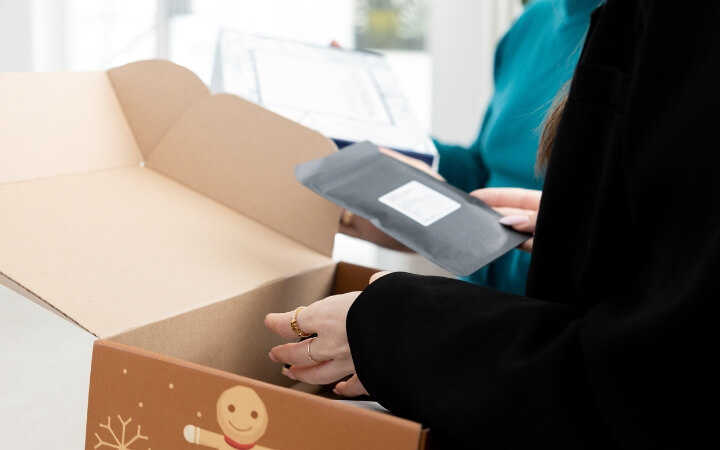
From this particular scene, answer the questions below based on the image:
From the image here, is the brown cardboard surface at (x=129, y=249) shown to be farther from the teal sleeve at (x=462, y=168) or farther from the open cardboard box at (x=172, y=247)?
the teal sleeve at (x=462, y=168)

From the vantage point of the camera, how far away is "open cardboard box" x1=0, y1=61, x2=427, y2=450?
454 millimetres

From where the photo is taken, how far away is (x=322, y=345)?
545 millimetres

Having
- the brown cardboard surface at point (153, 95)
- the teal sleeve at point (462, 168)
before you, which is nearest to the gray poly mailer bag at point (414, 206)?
the brown cardboard surface at point (153, 95)

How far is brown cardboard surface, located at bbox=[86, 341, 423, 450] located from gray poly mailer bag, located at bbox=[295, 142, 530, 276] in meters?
0.22

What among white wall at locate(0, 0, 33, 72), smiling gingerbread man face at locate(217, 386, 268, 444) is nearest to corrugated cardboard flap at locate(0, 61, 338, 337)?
smiling gingerbread man face at locate(217, 386, 268, 444)

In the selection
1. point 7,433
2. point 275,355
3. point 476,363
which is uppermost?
point 476,363

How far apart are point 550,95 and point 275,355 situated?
625mm

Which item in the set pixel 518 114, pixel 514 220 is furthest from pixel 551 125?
pixel 518 114

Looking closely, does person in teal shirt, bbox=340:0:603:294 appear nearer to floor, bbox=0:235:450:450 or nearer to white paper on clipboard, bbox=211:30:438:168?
white paper on clipboard, bbox=211:30:438:168

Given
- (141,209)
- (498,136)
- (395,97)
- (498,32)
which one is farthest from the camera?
(498,32)

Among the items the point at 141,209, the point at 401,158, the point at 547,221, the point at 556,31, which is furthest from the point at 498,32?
the point at 547,221

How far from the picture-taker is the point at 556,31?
42.6 inches

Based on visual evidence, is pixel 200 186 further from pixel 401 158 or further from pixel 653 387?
pixel 653 387

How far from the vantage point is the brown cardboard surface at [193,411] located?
1.35ft
